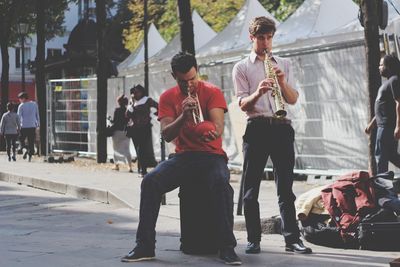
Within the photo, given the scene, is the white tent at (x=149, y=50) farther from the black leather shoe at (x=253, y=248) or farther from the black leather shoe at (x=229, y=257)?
the black leather shoe at (x=229, y=257)

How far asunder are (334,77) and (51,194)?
5249 mm

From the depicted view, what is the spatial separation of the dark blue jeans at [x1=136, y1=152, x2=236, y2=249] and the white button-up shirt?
0.52 metres

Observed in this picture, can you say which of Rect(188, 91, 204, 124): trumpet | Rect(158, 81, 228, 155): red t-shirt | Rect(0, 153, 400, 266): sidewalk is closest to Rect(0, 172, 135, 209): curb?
Rect(0, 153, 400, 266): sidewalk

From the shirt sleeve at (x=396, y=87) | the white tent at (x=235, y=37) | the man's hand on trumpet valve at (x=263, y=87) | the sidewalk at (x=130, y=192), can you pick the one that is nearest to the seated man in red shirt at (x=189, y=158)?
the man's hand on trumpet valve at (x=263, y=87)

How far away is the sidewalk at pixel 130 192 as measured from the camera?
6.28 meters

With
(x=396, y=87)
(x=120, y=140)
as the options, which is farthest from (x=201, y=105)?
(x=120, y=140)

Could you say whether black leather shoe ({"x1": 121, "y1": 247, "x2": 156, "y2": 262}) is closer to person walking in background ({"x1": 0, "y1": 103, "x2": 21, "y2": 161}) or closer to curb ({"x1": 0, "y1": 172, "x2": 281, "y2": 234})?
curb ({"x1": 0, "y1": 172, "x2": 281, "y2": 234})

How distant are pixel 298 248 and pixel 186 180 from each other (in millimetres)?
1127

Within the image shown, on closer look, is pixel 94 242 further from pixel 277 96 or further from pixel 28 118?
pixel 28 118

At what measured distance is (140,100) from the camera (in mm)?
14008

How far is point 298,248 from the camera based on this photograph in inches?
256

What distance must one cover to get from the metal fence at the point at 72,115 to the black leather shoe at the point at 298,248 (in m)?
14.0

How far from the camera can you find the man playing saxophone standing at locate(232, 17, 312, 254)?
6.31 m

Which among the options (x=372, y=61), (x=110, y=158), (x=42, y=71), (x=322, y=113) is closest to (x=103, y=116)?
Answer: (x=110, y=158)
